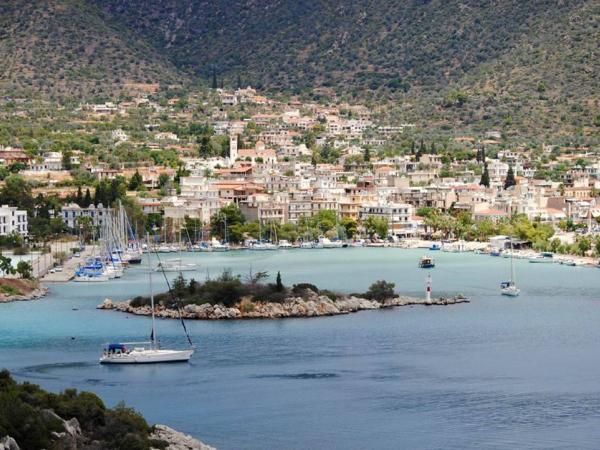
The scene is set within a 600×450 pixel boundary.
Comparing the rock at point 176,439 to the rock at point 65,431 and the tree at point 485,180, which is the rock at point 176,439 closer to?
the rock at point 65,431

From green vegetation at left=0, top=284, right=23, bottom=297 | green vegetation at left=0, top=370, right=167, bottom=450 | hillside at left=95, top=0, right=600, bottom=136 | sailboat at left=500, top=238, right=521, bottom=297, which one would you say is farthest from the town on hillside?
green vegetation at left=0, top=370, right=167, bottom=450

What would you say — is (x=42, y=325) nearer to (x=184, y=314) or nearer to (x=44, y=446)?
(x=184, y=314)

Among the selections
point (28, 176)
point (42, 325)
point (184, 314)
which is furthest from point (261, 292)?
point (28, 176)

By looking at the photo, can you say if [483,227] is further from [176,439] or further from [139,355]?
[176,439]

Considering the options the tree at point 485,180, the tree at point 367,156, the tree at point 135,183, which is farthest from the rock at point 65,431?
the tree at point 367,156

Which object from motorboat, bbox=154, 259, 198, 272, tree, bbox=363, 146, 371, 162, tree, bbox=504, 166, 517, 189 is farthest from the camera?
tree, bbox=363, 146, 371, 162

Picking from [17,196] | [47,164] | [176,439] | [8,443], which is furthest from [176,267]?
[8,443]

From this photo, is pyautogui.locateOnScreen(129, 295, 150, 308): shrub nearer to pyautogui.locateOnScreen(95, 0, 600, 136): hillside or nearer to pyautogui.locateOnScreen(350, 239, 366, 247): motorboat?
pyautogui.locateOnScreen(350, 239, 366, 247): motorboat
